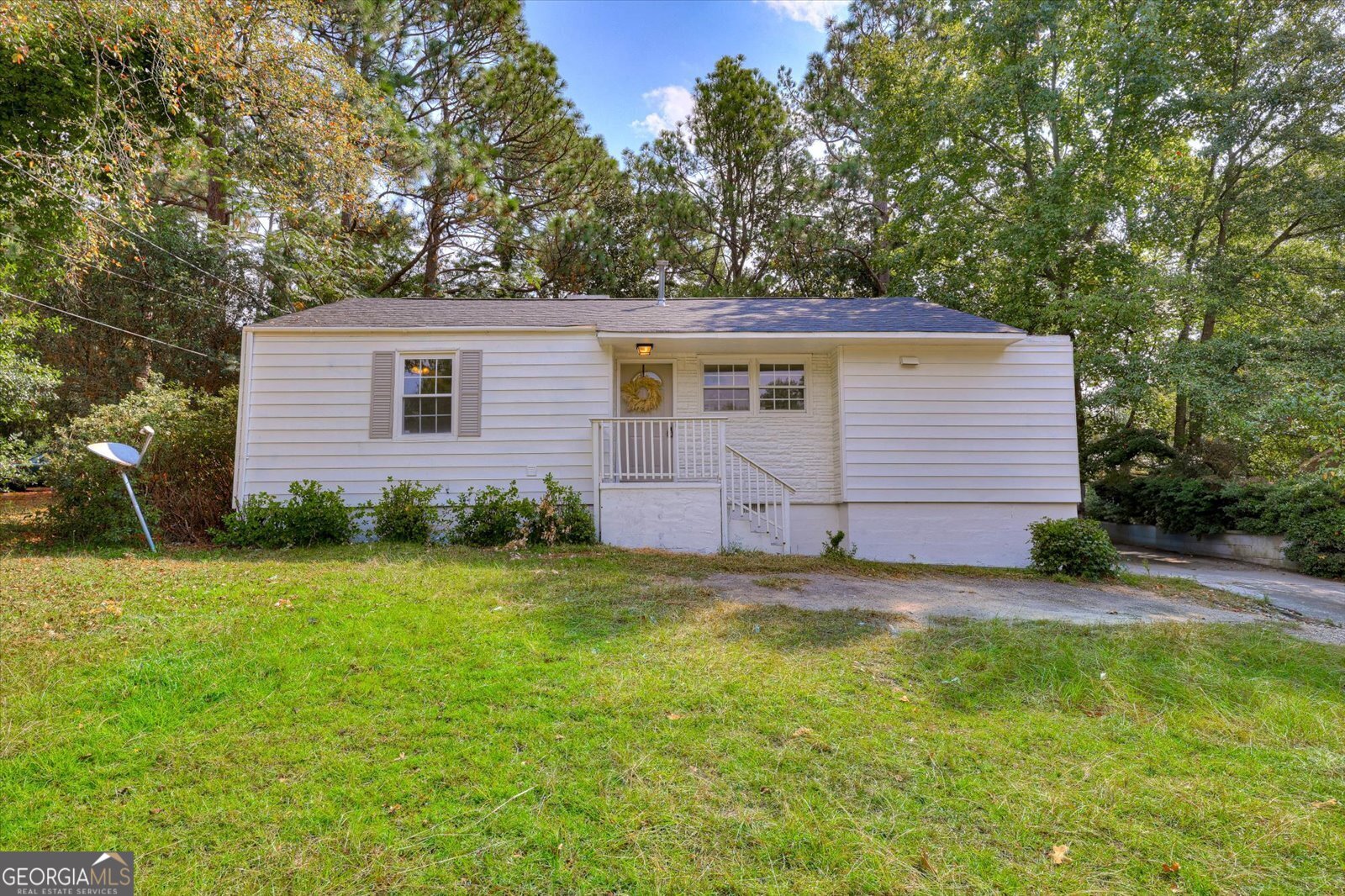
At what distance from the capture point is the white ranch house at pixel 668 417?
340 inches

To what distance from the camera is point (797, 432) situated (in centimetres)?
955

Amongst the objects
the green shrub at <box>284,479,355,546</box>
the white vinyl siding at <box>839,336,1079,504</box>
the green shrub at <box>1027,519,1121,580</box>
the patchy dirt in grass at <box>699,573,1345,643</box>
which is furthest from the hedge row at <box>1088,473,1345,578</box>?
the green shrub at <box>284,479,355,546</box>

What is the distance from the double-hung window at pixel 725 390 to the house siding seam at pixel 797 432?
0.13m

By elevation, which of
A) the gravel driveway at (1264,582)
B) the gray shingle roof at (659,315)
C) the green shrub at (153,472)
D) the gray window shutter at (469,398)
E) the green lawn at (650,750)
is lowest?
the gravel driveway at (1264,582)

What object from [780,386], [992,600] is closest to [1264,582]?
[992,600]

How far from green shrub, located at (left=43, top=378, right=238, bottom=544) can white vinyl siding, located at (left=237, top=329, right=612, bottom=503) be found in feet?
2.66

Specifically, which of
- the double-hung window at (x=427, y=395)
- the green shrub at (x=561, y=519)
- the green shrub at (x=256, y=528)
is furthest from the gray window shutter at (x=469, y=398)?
the green shrub at (x=256, y=528)

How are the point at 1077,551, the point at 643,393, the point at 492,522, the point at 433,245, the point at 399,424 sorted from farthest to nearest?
the point at 433,245 → the point at 643,393 → the point at 399,424 → the point at 492,522 → the point at 1077,551

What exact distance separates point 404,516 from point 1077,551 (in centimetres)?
881

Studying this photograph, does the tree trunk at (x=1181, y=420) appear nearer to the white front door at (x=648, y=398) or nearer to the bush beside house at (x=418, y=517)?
the white front door at (x=648, y=398)

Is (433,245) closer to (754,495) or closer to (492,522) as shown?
(492,522)

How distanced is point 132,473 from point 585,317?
648 centimetres

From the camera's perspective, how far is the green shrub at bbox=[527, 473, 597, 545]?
8141 mm

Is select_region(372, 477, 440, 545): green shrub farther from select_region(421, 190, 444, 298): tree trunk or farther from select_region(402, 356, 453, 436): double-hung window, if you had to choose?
select_region(421, 190, 444, 298): tree trunk
